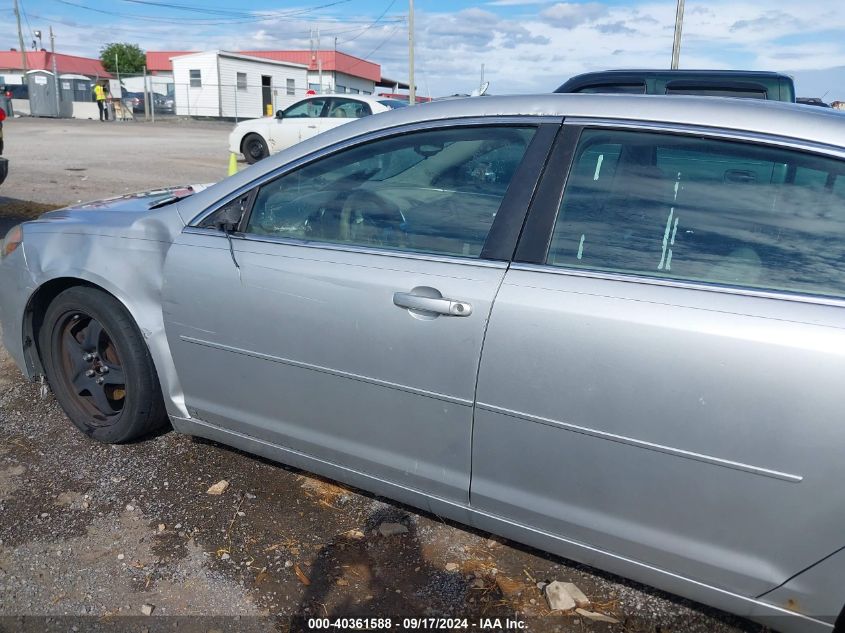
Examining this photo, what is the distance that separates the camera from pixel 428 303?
88.0 inches

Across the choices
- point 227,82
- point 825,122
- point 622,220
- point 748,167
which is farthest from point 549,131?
point 227,82

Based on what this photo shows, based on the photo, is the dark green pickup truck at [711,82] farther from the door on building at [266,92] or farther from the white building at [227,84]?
the door on building at [266,92]

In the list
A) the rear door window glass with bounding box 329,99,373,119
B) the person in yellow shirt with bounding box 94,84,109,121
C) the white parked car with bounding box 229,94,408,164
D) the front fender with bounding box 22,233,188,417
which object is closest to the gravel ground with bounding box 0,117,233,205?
the white parked car with bounding box 229,94,408,164

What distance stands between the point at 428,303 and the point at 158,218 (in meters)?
1.45

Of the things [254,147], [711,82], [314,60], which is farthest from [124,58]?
[711,82]

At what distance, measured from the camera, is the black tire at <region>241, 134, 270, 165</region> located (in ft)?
51.9

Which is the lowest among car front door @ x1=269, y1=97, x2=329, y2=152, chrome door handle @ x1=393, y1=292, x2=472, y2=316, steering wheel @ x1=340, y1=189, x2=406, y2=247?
chrome door handle @ x1=393, y1=292, x2=472, y2=316

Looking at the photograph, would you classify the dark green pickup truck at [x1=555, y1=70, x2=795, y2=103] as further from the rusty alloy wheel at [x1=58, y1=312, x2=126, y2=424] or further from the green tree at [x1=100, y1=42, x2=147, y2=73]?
the green tree at [x1=100, y1=42, x2=147, y2=73]

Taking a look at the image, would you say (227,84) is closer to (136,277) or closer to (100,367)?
(100,367)

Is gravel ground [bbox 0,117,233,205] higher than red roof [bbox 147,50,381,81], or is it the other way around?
red roof [bbox 147,50,381,81]

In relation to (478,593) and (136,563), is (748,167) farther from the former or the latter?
(136,563)

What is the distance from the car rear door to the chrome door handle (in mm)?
124

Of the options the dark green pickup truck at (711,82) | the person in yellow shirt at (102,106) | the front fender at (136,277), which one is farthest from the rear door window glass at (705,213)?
the person in yellow shirt at (102,106)

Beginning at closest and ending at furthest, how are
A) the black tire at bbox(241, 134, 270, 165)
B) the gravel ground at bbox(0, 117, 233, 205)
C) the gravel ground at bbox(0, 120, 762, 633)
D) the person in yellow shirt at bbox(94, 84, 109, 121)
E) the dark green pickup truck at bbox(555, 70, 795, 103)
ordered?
the gravel ground at bbox(0, 120, 762, 633) < the dark green pickup truck at bbox(555, 70, 795, 103) < the gravel ground at bbox(0, 117, 233, 205) < the black tire at bbox(241, 134, 270, 165) < the person in yellow shirt at bbox(94, 84, 109, 121)
